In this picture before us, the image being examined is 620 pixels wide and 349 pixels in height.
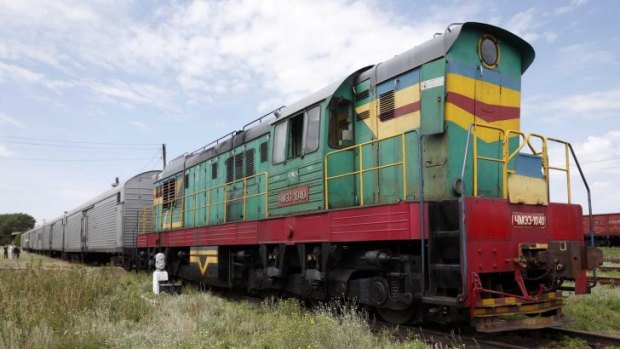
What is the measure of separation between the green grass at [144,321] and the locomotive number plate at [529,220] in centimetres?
205

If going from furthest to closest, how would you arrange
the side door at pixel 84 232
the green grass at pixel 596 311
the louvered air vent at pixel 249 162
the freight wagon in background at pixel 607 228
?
the freight wagon in background at pixel 607 228, the side door at pixel 84 232, the louvered air vent at pixel 249 162, the green grass at pixel 596 311

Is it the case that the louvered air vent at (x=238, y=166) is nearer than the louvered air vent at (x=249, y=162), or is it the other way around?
the louvered air vent at (x=249, y=162)

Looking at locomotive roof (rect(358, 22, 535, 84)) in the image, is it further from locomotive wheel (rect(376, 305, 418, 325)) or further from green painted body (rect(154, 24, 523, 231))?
locomotive wheel (rect(376, 305, 418, 325))

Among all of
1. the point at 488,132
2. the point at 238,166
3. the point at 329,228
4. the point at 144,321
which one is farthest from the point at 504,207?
the point at 238,166

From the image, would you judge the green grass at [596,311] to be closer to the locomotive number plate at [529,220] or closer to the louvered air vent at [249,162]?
the locomotive number plate at [529,220]

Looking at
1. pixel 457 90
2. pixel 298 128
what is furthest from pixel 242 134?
pixel 457 90

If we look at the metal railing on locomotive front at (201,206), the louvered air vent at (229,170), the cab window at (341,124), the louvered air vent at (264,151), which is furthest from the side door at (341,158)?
the louvered air vent at (229,170)

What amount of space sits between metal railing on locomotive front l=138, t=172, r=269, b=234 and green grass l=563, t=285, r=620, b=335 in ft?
18.2

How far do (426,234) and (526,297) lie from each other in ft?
4.62

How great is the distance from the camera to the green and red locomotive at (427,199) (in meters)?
6.14

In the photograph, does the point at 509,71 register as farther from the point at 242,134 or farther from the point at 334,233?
the point at 242,134

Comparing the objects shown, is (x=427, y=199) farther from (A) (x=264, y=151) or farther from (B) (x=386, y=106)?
(A) (x=264, y=151)

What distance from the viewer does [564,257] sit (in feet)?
21.4

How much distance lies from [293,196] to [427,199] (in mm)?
2802
